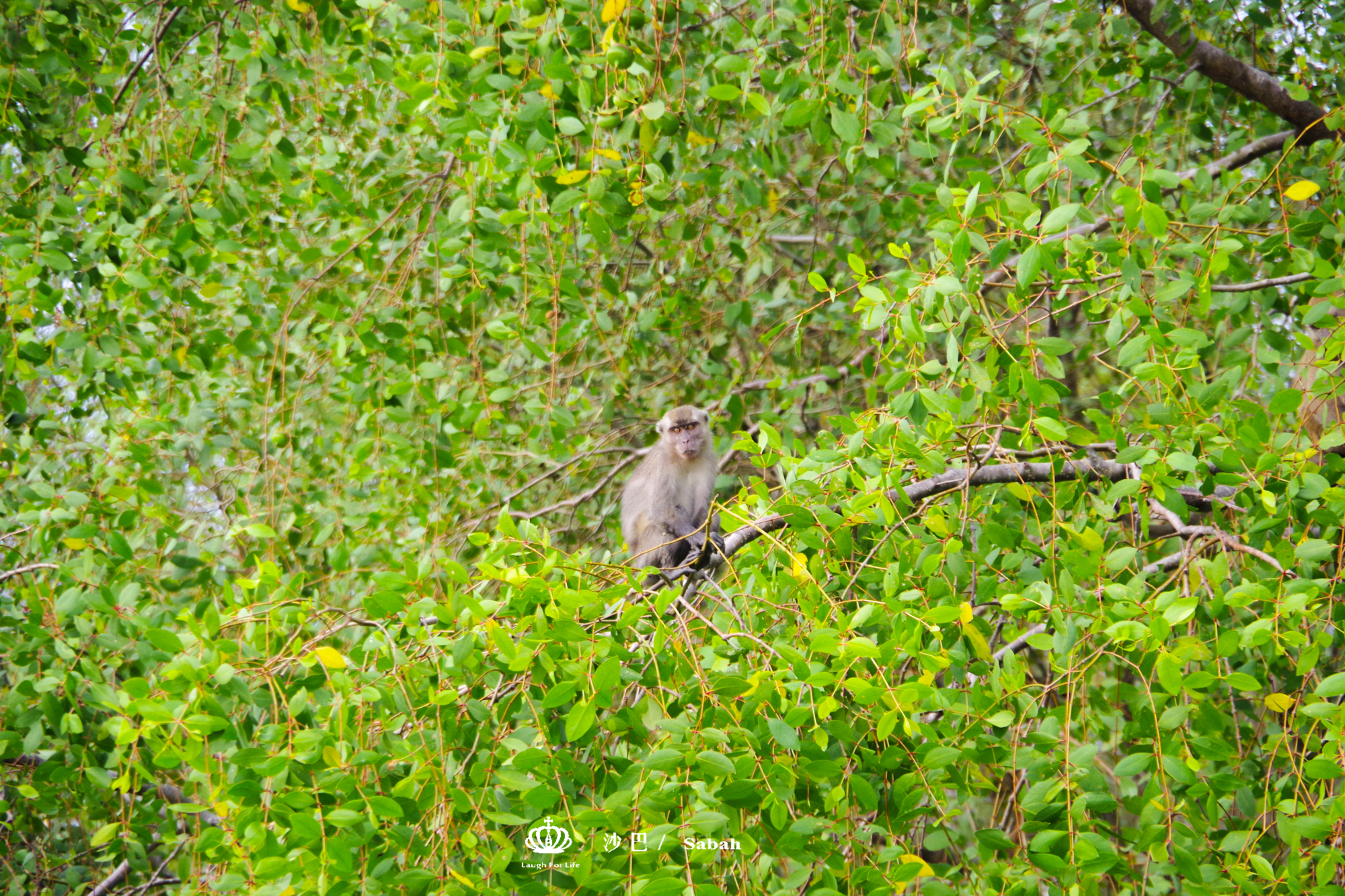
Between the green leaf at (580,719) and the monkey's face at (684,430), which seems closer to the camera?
the green leaf at (580,719)

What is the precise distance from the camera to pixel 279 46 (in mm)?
3811

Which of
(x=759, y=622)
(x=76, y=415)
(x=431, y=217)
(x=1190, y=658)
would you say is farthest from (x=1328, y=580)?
(x=76, y=415)

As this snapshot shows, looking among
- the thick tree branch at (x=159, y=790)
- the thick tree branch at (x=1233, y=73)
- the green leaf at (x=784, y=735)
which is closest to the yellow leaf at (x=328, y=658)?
the green leaf at (x=784, y=735)

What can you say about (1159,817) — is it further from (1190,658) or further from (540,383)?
(540,383)

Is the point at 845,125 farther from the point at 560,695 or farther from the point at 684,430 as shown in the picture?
the point at 684,430

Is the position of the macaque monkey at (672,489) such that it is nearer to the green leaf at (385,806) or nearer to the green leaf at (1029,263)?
the green leaf at (1029,263)

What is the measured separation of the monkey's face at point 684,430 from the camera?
5793mm

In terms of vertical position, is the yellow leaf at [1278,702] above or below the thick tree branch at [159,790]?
above

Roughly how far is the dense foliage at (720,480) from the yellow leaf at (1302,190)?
2 cm

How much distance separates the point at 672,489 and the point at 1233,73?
3.51 meters

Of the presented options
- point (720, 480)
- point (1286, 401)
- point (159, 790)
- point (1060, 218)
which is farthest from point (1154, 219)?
point (159, 790)

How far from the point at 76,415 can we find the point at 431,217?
1.53m

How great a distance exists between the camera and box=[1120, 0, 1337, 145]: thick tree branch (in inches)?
157

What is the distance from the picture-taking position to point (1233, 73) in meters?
4.04
